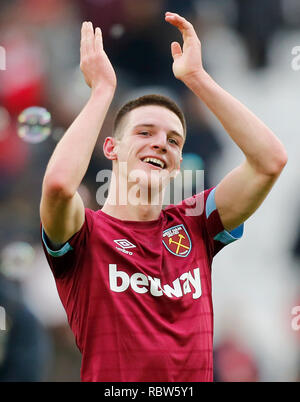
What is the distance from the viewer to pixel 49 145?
6.23m

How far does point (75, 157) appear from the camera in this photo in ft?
6.56

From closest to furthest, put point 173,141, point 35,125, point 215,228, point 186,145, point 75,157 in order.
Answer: point 75,157 < point 215,228 < point 173,141 < point 35,125 < point 186,145

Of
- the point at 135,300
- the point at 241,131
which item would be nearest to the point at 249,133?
the point at 241,131

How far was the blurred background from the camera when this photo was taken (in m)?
5.18

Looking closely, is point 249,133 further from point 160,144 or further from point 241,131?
point 160,144

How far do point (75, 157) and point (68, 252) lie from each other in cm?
37

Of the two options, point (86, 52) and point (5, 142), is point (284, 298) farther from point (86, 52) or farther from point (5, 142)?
point (86, 52)

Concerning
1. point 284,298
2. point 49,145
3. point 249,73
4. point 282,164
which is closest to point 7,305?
point 49,145

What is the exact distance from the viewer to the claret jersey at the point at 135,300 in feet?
6.50

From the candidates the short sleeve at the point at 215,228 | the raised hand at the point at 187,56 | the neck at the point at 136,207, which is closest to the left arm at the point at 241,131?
the raised hand at the point at 187,56

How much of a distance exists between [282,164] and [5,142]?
4.69 meters

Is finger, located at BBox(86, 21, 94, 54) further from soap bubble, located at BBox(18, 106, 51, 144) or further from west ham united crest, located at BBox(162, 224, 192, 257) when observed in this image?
soap bubble, located at BBox(18, 106, 51, 144)

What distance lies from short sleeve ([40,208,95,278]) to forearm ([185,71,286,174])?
0.68 m

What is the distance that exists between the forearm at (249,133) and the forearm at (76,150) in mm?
424
